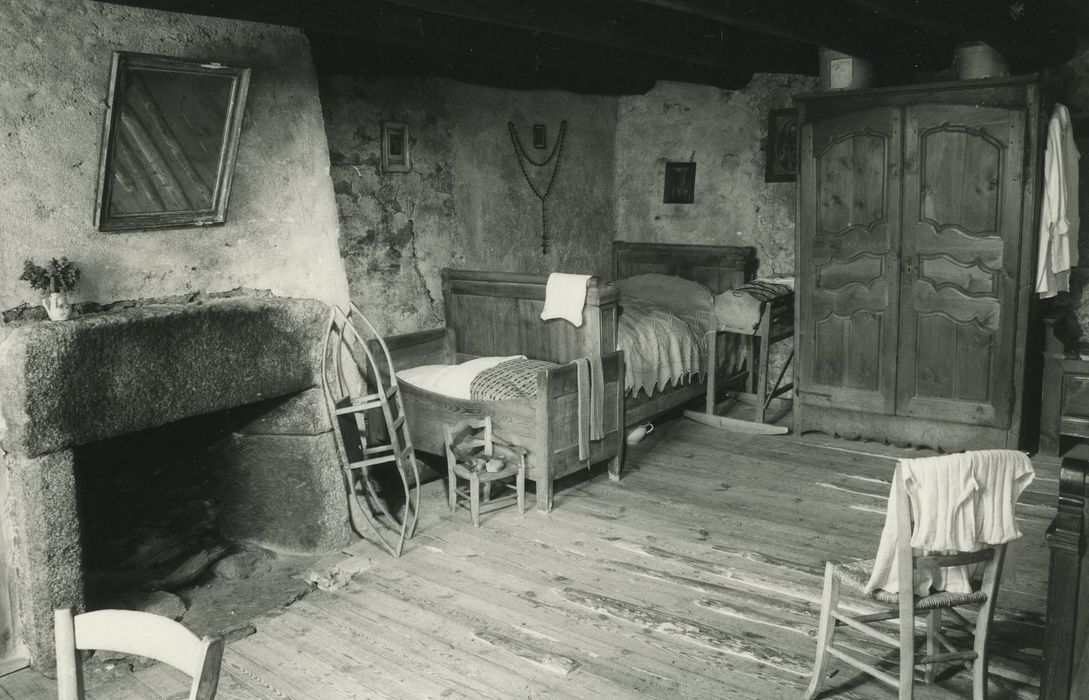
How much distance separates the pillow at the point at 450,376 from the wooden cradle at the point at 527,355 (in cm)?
4

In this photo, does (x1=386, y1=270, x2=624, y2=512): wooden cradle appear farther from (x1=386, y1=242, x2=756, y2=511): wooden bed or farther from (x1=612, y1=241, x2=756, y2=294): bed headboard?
(x1=612, y1=241, x2=756, y2=294): bed headboard

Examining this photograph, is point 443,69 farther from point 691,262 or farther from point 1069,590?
point 1069,590

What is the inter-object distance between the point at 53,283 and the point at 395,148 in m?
2.28

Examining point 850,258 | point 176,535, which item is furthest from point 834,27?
point 176,535

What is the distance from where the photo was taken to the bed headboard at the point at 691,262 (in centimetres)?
685

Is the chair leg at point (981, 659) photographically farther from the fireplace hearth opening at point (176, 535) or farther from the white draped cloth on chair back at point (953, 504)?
the fireplace hearth opening at point (176, 535)

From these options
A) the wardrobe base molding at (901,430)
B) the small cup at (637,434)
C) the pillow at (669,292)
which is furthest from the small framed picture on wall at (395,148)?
the wardrobe base molding at (901,430)

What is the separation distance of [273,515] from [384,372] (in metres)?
1.09

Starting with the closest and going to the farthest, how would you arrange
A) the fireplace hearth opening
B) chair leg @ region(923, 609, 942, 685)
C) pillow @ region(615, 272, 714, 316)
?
chair leg @ region(923, 609, 942, 685)
the fireplace hearth opening
pillow @ region(615, 272, 714, 316)

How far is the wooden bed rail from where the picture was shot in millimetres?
2332

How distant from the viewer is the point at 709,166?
7.05 metres

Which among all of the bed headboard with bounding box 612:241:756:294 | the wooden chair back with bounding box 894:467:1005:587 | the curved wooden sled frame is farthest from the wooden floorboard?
the bed headboard with bounding box 612:241:756:294

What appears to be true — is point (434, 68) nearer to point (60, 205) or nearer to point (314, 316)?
point (314, 316)

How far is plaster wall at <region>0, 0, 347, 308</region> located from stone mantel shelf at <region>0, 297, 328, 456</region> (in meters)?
0.19
